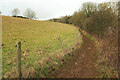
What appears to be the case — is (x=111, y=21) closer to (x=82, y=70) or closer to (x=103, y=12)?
(x=103, y=12)

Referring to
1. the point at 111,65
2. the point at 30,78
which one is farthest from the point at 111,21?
the point at 30,78

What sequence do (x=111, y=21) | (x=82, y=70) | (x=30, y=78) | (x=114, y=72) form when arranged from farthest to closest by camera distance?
(x=111, y=21), (x=82, y=70), (x=114, y=72), (x=30, y=78)

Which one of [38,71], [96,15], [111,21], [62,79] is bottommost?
[62,79]

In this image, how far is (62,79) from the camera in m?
5.72

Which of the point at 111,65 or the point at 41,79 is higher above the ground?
the point at 111,65

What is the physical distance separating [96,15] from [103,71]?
16070 mm

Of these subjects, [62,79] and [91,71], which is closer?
[62,79]

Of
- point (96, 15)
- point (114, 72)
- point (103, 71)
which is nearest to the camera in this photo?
point (114, 72)

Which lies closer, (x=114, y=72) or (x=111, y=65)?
(x=114, y=72)

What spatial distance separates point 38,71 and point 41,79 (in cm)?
65

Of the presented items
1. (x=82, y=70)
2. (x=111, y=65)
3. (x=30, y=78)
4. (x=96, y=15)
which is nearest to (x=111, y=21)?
(x=96, y=15)

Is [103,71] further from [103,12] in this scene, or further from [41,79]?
[103,12]

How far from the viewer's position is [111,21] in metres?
16.9

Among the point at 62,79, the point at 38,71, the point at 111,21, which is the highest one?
the point at 111,21
